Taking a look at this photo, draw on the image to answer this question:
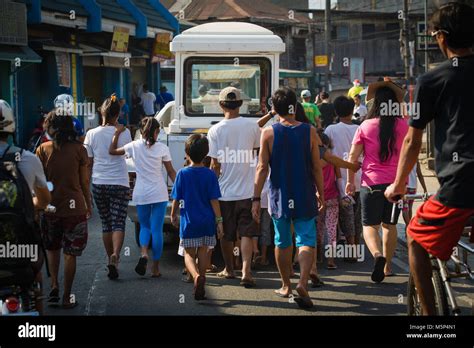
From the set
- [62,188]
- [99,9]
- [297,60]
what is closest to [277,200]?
[62,188]

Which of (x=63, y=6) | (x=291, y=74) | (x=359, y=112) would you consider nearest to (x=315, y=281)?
(x=359, y=112)

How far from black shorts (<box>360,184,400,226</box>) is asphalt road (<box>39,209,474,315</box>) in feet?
2.30

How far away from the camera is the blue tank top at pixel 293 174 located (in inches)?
303

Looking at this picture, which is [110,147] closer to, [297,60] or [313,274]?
[313,274]

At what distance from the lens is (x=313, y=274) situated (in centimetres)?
864

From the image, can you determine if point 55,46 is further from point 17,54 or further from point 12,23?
point 12,23

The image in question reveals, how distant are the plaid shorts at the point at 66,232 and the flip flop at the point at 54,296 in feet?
1.53

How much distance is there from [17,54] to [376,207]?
435 inches

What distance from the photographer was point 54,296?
8008mm

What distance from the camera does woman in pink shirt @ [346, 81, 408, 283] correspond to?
8475 mm

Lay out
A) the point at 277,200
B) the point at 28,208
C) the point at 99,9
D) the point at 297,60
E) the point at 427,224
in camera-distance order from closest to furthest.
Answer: the point at 427,224
the point at 28,208
the point at 277,200
the point at 99,9
the point at 297,60

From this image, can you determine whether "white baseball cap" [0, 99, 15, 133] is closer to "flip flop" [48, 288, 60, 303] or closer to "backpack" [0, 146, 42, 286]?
"backpack" [0, 146, 42, 286]

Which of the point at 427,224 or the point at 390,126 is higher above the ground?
the point at 390,126

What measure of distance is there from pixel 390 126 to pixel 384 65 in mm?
49533
